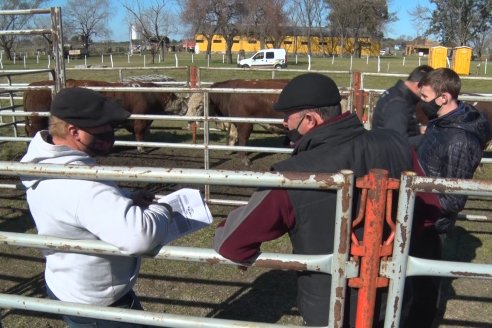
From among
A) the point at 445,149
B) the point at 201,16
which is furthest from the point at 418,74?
the point at 201,16

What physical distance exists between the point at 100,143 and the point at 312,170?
0.93 metres

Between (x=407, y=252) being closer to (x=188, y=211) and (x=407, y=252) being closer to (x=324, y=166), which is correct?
(x=324, y=166)

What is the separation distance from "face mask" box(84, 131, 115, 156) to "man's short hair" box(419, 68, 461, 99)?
2147mm

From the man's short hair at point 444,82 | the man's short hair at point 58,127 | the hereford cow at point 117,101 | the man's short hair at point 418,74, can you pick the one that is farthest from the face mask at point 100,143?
the hereford cow at point 117,101

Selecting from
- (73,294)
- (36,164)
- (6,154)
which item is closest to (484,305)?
(73,294)

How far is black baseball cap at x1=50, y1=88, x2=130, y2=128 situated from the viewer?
6.37 ft

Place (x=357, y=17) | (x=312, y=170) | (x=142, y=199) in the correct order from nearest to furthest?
(x=312, y=170)
(x=142, y=199)
(x=357, y=17)

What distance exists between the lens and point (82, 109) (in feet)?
6.39

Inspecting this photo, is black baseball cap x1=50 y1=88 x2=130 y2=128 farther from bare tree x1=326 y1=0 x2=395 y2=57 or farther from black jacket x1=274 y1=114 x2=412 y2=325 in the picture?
bare tree x1=326 y1=0 x2=395 y2=57

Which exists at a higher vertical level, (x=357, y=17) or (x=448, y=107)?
(x=357, y=17)

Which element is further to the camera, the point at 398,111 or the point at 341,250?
the point at 398,111

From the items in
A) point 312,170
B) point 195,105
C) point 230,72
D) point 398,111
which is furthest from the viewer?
point 230,72

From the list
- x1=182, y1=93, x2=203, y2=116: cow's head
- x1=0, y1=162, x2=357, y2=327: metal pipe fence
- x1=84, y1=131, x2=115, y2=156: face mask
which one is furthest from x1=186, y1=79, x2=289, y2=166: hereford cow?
x1=0, y1=162, x2=357, y2=327: metal pipe fence

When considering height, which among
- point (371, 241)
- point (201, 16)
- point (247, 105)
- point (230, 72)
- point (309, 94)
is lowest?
point (247, 105)
